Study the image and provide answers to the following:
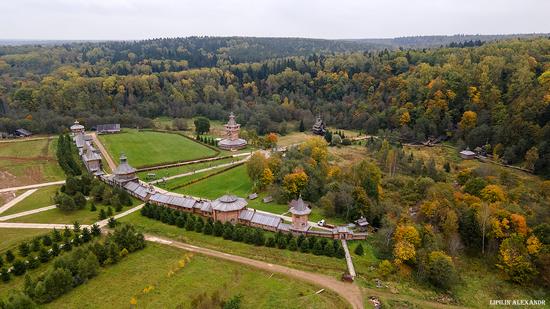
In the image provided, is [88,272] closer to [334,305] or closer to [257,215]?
[257,215]

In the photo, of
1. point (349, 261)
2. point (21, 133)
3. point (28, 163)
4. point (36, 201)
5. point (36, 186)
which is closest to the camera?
point (349, 261)

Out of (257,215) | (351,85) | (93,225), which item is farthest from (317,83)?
(93,225)

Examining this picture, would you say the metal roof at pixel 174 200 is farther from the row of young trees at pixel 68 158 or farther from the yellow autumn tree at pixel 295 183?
the row of young trees at pixel 68 158

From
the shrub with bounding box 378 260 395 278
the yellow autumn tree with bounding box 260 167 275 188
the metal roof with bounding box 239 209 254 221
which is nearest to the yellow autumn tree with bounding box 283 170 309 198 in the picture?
the yellow autumn tree with bounding box 260 167 275 188

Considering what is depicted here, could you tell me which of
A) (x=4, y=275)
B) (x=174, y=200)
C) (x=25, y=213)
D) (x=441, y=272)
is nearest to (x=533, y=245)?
(x=441, y=272)

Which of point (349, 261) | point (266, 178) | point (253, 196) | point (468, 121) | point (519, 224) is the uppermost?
point (468, 121)

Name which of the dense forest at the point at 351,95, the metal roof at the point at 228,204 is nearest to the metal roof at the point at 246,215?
the metal roof at the point at 228,204

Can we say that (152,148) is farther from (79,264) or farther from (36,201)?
(79,264)
